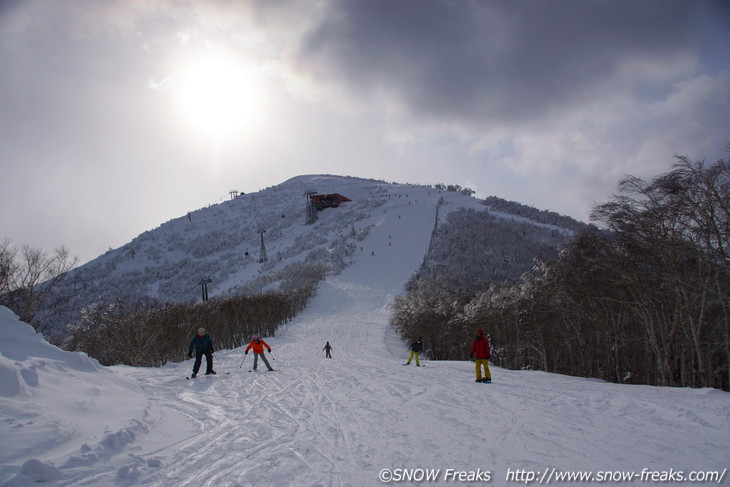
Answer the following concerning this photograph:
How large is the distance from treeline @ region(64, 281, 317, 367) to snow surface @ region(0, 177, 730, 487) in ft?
57.0

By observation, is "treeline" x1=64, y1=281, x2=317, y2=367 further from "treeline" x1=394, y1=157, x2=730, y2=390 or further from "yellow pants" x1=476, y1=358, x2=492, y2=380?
"yellow pants" x1=476, y1=358, x2=492, y2=380

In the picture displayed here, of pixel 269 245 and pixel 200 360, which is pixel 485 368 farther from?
pixel 269 245

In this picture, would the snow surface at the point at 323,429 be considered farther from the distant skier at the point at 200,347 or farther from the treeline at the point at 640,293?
the treeline at the point at 640,293

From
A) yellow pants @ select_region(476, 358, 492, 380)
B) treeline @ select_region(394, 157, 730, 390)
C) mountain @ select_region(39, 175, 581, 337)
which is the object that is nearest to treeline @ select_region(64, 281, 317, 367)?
treeline @ select_region(394, 157, 730, 390)

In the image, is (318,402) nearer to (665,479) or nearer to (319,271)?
(665,479)

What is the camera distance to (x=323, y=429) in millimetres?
7414

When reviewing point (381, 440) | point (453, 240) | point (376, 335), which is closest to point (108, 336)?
point (376, 335)

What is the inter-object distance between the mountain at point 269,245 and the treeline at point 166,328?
23103 millimetres

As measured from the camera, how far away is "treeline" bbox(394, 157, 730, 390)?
12914 mm

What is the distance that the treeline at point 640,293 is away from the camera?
12.9m

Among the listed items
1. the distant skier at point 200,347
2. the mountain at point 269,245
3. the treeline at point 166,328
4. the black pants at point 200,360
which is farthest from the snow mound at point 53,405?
the mountain at point 269,245

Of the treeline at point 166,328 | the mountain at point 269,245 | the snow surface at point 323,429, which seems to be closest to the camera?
the snow surface at point 323,429

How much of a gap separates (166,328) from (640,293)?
99.5 feet

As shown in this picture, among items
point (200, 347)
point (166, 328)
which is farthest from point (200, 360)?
point (166, 328)
